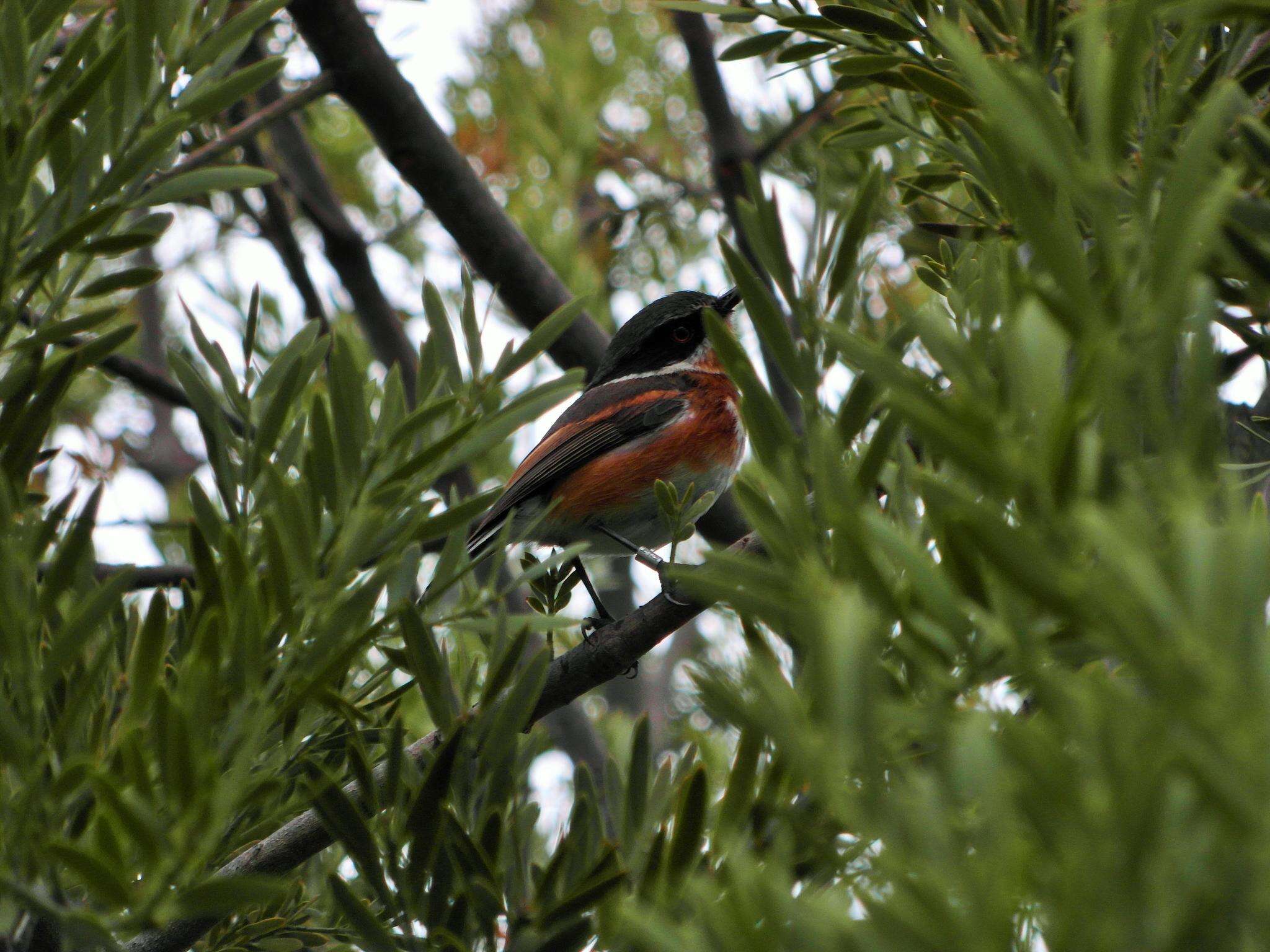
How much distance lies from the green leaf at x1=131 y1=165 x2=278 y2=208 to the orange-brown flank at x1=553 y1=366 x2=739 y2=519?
126 inches

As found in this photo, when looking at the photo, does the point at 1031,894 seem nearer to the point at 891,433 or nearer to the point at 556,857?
the point at 891,433

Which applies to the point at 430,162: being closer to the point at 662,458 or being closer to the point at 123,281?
the point at 662,458

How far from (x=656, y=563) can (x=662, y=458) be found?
3.06 metres

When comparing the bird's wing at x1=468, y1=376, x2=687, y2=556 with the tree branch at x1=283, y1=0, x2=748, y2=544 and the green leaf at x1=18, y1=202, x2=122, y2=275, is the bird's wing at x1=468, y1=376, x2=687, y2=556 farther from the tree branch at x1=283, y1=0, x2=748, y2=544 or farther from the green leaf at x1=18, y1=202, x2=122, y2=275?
the green leaf at x1=18, y1=202, x2=122, y2=275

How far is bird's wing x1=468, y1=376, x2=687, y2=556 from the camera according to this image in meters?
4.71

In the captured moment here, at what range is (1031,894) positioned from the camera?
77 centimetres

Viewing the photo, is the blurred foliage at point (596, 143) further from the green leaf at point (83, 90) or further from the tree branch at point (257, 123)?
the green leaf at point (83, 90)

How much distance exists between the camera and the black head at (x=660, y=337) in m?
5.50

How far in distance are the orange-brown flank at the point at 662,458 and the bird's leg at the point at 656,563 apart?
155mm

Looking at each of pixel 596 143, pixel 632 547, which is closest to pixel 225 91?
pixel 632 547

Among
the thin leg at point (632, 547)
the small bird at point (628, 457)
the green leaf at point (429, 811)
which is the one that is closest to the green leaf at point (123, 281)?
the green leaf at point (429, 811)

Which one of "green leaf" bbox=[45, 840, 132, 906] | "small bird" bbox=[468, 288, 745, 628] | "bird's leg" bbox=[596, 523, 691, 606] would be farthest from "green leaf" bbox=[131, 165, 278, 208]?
"small bird" bbox=[468, 288, 745, 628]

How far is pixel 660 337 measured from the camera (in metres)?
5.69

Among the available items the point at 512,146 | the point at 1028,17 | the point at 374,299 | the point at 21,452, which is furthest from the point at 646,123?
the point at 21,452
